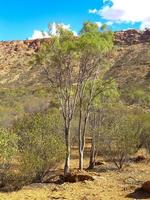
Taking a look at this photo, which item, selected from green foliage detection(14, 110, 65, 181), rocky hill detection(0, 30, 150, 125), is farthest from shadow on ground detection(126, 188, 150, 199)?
rocky hill detection(0, 30, 150, 125)

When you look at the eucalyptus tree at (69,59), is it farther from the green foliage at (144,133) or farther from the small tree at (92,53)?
the green foliage at (144,133)

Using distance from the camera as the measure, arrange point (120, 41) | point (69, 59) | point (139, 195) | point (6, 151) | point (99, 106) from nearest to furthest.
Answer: point (139, 195) → point (6, 151) → point (69, 59) → point (99, 106) → point (120, 41)

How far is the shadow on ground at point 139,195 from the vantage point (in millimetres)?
17078

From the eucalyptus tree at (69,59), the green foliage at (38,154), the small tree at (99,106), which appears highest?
the eucalyptus tree at (69,59)

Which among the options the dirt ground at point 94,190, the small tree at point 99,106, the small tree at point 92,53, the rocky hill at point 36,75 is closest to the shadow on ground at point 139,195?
the dirt ground at point 94,190

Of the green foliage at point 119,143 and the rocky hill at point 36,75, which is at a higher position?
the rocky hill at point 36,75

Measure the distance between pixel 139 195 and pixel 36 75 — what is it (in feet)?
256

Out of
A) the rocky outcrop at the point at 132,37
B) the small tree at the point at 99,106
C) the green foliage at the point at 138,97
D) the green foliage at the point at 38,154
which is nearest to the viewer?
the green foliage at the point at 38,154

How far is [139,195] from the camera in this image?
683 inches

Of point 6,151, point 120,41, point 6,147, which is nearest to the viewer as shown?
point 6,151

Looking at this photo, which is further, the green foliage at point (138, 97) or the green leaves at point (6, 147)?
the green foliage at point (138, 97)

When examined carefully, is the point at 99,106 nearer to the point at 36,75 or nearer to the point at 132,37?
the point at 36,75

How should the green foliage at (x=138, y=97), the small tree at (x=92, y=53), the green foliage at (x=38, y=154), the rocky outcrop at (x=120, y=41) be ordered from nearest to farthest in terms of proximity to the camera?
the green foliage at (x=38, y=154) < the small tree at (x=92, y=53) < the green foliage at (x=138, y=97) < the rocky outcrop at (x=120, y=41)

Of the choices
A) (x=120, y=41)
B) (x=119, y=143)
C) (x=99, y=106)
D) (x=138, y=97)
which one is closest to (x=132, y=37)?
(x=120, y=41)
